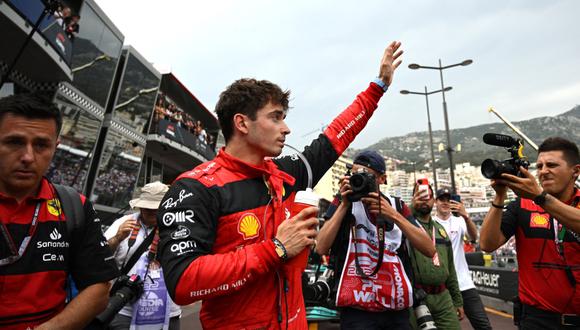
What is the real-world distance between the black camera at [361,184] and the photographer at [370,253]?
1 centimetres

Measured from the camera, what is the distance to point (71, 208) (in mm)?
2039

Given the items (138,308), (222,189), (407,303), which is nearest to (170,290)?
(222,189)

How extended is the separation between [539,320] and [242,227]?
2.48 meters

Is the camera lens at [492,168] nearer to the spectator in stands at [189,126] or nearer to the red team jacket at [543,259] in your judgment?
the red team jacket at [543,259]

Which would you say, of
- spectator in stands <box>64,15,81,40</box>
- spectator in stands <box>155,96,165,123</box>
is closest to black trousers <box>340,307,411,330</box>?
spectator in stands <box>64,15,81,40</box>

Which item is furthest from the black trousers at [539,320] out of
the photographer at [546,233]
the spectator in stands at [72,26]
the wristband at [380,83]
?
the spectator in stands at [72,26]

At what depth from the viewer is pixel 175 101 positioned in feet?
93.7

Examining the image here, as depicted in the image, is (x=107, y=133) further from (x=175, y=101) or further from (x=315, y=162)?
(x=315, y=162)

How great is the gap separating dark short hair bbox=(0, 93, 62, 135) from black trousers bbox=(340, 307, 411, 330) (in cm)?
250

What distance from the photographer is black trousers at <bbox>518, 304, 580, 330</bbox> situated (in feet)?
9.46

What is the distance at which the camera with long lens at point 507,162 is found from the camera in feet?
9.00

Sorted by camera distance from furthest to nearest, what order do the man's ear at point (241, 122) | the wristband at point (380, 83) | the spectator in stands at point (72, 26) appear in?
the spectator in stands at point (72, 26) → the wristband at point (380, 83) → the man's ear at point (241, 122)

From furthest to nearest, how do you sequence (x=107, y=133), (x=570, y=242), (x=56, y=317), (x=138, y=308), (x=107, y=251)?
(x=107, y=133), (x=138, y=308), (x=570, y=242), (x=107, y=251), (x=56, y=317)

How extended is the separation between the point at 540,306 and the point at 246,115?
102 inches
